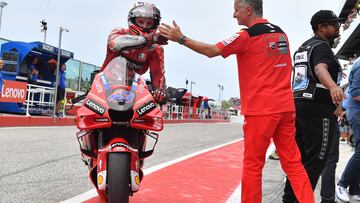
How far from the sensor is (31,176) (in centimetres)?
536

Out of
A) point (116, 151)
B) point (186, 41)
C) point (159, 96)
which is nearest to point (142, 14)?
point (186, 41)

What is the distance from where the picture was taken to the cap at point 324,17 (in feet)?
13.9

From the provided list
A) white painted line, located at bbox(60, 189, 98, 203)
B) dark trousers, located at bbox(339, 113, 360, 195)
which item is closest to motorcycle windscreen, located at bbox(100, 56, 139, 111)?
white painted line, located at bbox(60, 189, 98, 203)

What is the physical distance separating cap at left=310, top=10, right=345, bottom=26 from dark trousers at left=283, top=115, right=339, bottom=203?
944mm

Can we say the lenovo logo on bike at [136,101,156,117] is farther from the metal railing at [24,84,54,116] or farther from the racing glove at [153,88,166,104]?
the metal railing at [24,84,54,116]

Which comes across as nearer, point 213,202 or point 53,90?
point 213,202

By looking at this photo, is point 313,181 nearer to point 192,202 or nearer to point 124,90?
point 192,202

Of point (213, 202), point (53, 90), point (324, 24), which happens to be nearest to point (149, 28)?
point (324, 24)

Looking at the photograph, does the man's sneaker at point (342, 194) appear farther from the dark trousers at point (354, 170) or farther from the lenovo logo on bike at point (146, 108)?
the lenovo logo on bike at point (146, 108)

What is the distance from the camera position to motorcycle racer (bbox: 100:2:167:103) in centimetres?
361

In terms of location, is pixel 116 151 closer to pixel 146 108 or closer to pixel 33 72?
pixel 146 108

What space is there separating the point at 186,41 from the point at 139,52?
2.25 feet

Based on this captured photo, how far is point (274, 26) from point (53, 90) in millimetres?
13249

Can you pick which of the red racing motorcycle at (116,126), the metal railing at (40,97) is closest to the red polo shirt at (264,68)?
the red racing motorcycle at (116,126)
